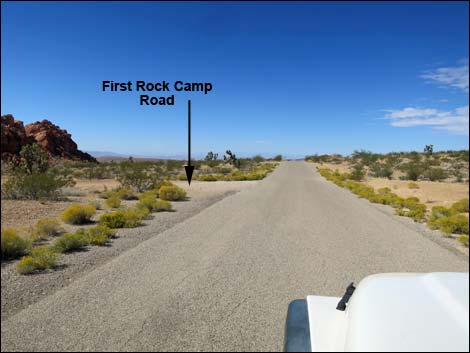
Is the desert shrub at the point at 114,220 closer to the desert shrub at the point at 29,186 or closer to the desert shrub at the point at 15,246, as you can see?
the desert shrub at the point at 29,186

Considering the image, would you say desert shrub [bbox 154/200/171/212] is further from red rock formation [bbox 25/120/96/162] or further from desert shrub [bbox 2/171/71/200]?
red rock formation [bbox 25/120/96/162]

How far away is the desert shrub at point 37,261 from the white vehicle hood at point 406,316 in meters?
4.86

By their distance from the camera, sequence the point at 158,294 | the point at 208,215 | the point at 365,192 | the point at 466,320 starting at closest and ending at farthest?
the point at 466,320 < the point at 158,294 < the point at 208,215 < the point at 365,192

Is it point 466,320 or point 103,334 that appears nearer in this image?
point 466,320

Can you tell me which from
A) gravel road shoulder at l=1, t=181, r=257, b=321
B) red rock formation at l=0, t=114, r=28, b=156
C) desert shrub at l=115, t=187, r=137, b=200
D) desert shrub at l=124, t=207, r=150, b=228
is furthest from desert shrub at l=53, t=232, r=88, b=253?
desert shrub at l=115, t=187, r=137, b=200

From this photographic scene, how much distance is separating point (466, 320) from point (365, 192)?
17548mm

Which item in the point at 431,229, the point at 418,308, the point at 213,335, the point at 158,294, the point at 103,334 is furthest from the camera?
the point at 431,229

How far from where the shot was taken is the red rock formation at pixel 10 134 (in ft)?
12.6

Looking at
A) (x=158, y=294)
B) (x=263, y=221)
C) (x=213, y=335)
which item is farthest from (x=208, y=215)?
(x=213, y=335)

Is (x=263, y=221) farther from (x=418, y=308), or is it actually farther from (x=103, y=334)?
(x=418, y=308)

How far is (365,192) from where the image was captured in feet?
59.9

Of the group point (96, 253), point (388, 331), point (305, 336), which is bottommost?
point (96, 253)

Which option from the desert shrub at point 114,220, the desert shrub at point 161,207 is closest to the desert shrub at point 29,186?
the desert shrub at point 114,220

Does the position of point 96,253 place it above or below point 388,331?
below
